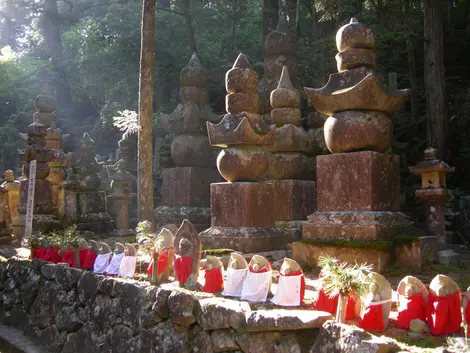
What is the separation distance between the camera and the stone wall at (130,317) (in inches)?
174

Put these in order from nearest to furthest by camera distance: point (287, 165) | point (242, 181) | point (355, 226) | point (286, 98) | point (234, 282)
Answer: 1. point (234, 282)
2. point (355, 226)
3. point (242, 181)
4. point (287, 165)
5. point (286, 98)

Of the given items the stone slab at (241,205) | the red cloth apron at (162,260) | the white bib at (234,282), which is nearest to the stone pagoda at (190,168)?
the stone slab at (241,205)

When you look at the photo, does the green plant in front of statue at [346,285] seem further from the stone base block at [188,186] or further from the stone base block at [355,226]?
the stone base block at [188,186]

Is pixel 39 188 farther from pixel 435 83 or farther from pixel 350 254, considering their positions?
pixel 435 83

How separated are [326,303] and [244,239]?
10.9ft

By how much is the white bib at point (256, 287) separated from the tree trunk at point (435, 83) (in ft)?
32.2

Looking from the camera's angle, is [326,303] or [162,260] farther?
[162,260]

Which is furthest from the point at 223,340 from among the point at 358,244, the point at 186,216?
the point at 186,216

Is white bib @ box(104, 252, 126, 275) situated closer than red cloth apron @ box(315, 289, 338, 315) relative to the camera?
No

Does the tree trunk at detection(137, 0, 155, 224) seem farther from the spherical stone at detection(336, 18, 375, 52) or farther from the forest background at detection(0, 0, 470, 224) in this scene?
the spherical stone at detection(336, 18, 375, 52)

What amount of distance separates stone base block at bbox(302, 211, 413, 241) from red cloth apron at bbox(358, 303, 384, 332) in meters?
2.64

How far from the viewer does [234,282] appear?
548 cm

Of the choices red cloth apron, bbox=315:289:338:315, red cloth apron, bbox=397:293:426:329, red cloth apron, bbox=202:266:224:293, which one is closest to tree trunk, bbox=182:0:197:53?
red cloth apron, bbox=202:266:224:293

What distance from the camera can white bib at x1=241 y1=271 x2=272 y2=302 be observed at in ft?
17.0
